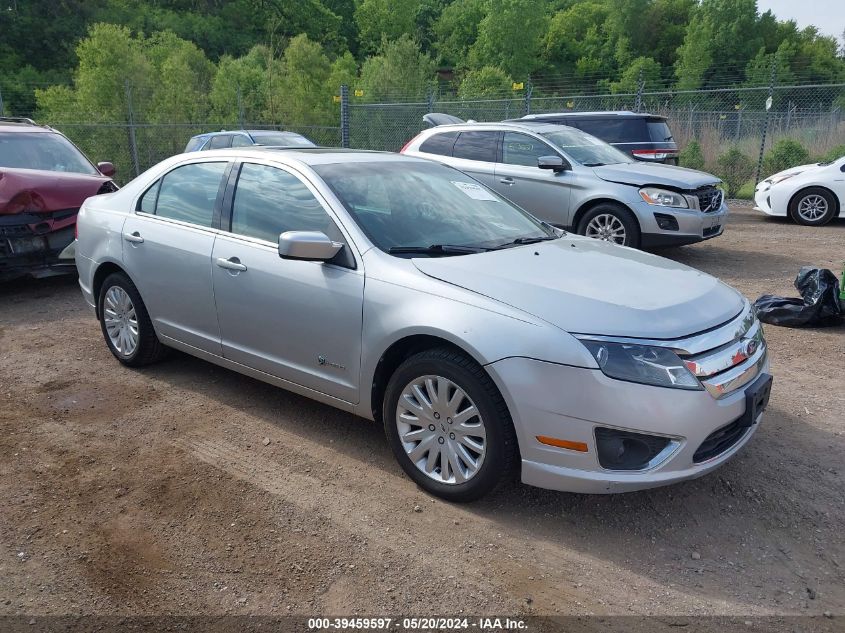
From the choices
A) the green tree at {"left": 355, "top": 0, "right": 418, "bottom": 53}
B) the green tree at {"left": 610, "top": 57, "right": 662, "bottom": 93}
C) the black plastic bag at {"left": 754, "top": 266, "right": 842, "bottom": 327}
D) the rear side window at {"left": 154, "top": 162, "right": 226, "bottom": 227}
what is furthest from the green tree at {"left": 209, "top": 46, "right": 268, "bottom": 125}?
the green tree at {"left": 355, "top": 0, "right": 418, "bottom": 53}

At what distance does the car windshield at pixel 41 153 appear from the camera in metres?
7.74

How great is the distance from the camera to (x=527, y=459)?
3.04 m

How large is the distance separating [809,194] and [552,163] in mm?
5900

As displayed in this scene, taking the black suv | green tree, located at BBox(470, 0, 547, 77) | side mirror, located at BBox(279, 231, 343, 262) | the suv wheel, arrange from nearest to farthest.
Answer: side mirror, located at BBox(279, 231, 343, 262) < the suv wheel < the black suv < green tree, located at BBox(470, 0, 547, 77)

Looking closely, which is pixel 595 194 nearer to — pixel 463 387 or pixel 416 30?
pixel 463 387

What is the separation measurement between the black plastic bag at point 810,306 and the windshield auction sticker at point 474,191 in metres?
3.17

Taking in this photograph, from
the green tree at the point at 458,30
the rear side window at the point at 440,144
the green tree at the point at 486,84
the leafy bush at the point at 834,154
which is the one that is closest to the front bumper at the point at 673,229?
the rear side window at the point at 440,144

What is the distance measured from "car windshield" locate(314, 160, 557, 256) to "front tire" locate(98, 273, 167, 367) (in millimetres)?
1828

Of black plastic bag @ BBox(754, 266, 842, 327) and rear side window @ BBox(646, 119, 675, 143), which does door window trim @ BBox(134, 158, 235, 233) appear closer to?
black plastic bag @ BBox(754, 266, 842, 327)

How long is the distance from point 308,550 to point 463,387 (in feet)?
3.20

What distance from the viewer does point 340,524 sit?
3.18 m

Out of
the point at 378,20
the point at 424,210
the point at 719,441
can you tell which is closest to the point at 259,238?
the point at 424,210

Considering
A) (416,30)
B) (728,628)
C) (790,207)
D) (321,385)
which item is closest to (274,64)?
(790,207)

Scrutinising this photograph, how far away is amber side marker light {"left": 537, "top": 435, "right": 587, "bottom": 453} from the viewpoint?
2.92 meters
